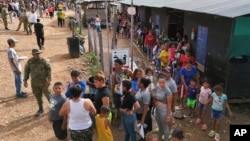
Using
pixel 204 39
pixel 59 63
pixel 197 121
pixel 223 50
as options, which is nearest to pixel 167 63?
pixel 204 39

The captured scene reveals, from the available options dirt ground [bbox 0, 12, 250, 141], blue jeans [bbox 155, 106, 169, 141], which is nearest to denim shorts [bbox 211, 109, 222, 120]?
dirt ground [bbox 0, 12, 250, 141]

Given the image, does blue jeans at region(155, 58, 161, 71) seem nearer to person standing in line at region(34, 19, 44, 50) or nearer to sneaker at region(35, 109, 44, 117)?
sneaker at region(35, 109, 44, 117)

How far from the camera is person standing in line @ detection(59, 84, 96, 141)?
14.6ft

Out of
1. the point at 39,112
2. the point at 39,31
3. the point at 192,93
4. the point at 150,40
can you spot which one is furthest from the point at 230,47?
the point at 39,31

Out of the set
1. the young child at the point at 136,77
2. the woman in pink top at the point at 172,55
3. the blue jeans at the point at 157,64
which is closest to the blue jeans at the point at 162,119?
the young child at the point at 136,77

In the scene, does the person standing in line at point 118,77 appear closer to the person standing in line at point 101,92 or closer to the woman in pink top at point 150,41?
the person standing in line at point 101,92

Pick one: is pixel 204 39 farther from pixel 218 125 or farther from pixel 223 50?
pixel 218 125

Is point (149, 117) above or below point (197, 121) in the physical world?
above

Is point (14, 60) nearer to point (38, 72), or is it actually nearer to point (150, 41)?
point (38, 72)

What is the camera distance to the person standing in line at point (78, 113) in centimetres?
445

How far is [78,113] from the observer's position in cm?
447

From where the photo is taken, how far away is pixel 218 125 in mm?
6668

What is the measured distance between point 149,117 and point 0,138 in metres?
3.44

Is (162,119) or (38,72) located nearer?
(162,119)
